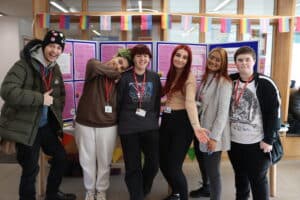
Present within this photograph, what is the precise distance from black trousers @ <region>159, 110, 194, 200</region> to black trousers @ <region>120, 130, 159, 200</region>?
3.4 inches

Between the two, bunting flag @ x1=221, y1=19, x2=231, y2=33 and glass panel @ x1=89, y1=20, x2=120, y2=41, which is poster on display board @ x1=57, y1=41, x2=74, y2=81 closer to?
glass panel @ x1=89, y1=20, x2=120, y2=41

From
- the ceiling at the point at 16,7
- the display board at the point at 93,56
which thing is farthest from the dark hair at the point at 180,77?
the ceiling at the point at 16,7

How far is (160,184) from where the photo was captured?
3.11 meters

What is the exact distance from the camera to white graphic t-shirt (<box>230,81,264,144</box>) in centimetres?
200

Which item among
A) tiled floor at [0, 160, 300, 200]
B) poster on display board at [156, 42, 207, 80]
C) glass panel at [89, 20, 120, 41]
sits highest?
glass panel at [89, 20, 120, 41]

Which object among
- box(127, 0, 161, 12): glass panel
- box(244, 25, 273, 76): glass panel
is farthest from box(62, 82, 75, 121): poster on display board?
box(244, 25, 273, 76): glass panel

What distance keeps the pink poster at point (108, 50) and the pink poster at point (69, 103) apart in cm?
47

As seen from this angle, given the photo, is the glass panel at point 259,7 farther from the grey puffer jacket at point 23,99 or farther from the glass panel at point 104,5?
the grey puffer jacket at point 23,99

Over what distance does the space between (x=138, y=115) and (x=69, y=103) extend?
100 cm

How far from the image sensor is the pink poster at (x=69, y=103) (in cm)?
287

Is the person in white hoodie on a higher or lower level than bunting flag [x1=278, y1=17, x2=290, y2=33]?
lower

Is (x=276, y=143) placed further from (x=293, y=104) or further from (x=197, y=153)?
(x=293, y=104)

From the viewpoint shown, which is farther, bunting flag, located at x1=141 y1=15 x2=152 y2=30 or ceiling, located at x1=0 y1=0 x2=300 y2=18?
ceiling, located at x1=0 y1=0 x2=300 y2=18

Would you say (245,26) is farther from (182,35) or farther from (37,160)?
(37,160)
